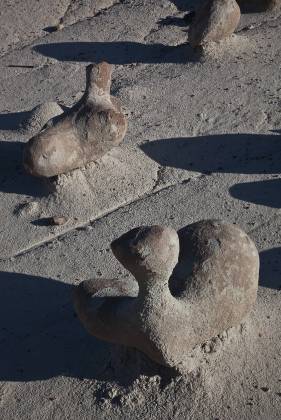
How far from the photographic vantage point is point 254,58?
6148mm

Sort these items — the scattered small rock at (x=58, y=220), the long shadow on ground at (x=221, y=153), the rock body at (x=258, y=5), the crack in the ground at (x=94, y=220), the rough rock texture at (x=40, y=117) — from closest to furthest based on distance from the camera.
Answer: the crack in the ground at (x=94, y=220)
the scattered small rock at (x=58, y=220)
the long shadow on ground at (x=221, y=153)
the rough rock texture at (x=40, y=117)
the rock body at (x=258, y=5)

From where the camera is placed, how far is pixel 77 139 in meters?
5.06

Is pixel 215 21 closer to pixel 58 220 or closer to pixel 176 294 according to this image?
pixel 58 220

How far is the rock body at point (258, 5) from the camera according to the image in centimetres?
677

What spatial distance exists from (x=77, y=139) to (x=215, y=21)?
5.83 ft

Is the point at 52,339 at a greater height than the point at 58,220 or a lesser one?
lesser

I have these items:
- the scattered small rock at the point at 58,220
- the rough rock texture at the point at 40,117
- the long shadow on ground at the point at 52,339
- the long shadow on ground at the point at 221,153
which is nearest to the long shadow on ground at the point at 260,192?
the long shadow on ground at the point at 221,153

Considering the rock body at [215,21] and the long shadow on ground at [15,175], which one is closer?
the long shadow on ground at [15,175]

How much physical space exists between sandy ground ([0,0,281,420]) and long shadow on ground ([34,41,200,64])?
17mm

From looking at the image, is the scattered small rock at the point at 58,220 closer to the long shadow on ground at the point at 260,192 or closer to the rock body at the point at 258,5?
the long shadow on ground at the point at 260,192

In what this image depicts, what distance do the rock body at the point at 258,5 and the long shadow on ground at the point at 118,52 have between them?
0.77m

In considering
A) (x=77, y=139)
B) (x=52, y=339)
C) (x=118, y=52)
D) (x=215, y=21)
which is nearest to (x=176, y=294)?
(x=52, y=339)

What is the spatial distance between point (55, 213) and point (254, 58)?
7.01ft

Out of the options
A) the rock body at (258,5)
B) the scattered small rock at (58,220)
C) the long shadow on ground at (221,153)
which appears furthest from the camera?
the rock body at (258,5)
